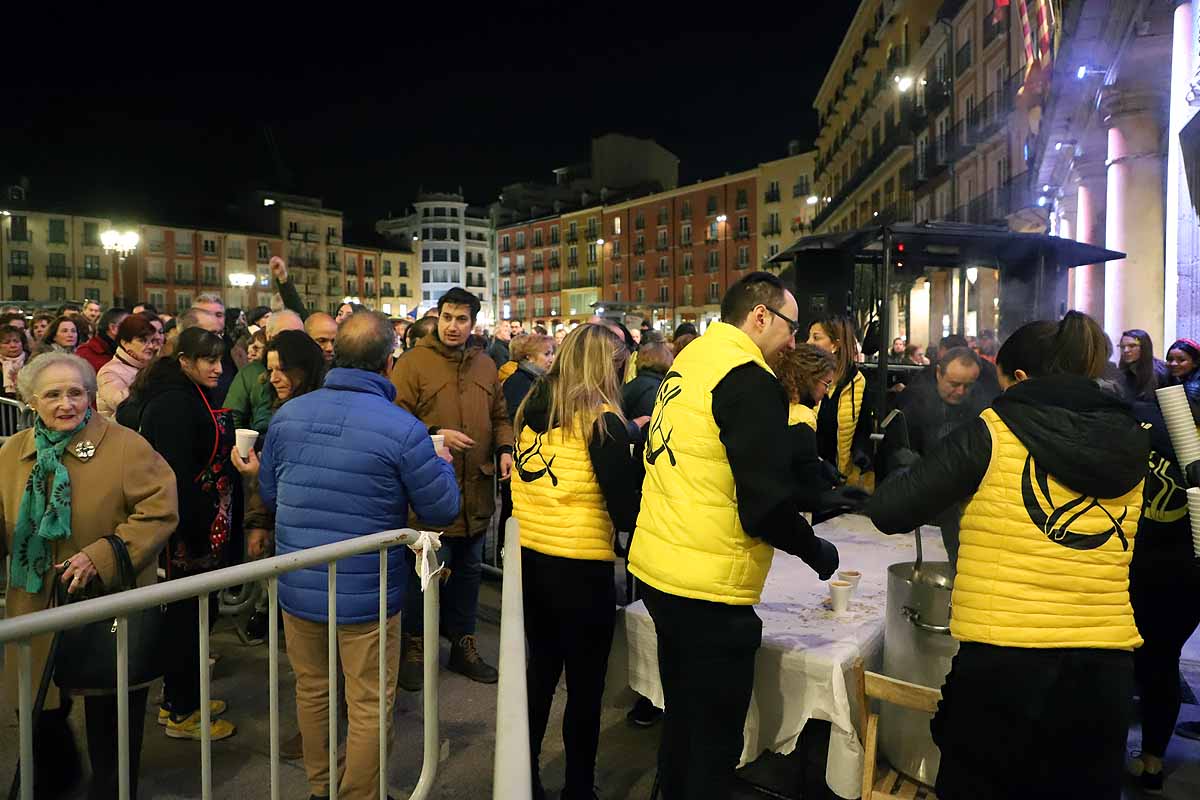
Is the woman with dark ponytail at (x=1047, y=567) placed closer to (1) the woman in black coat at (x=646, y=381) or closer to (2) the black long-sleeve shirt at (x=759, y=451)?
(2) the black long-sleeve shirt at (x=759, y=451)

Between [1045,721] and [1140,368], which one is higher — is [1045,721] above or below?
below

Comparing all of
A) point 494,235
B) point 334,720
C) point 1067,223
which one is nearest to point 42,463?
point 334,720

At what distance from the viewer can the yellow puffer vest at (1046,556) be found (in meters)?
2.31

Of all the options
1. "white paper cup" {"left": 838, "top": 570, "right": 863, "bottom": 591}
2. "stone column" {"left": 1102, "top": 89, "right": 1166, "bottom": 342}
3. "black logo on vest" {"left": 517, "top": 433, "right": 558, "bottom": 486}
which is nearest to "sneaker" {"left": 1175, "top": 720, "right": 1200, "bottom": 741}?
"white paper cup" {"left": 838, "top": 570, "right": 863, "bottom": 591}

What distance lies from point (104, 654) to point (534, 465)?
5.53 feet

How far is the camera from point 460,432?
4.68 metres

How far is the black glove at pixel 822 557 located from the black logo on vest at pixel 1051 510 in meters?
0.63

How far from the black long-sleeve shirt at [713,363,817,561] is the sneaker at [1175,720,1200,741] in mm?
A: 2993

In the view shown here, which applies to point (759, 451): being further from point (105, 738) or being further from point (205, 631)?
point (105, 738)

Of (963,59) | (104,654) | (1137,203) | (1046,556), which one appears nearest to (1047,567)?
(1046,556)

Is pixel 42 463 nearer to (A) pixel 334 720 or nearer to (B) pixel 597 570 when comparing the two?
(A) pixel 334 720

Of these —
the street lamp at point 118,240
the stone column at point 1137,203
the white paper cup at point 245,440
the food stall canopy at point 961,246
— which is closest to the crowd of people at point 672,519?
the white paper cup at point 245,440

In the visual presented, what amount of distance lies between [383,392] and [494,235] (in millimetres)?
86174

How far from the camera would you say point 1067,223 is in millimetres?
16141
